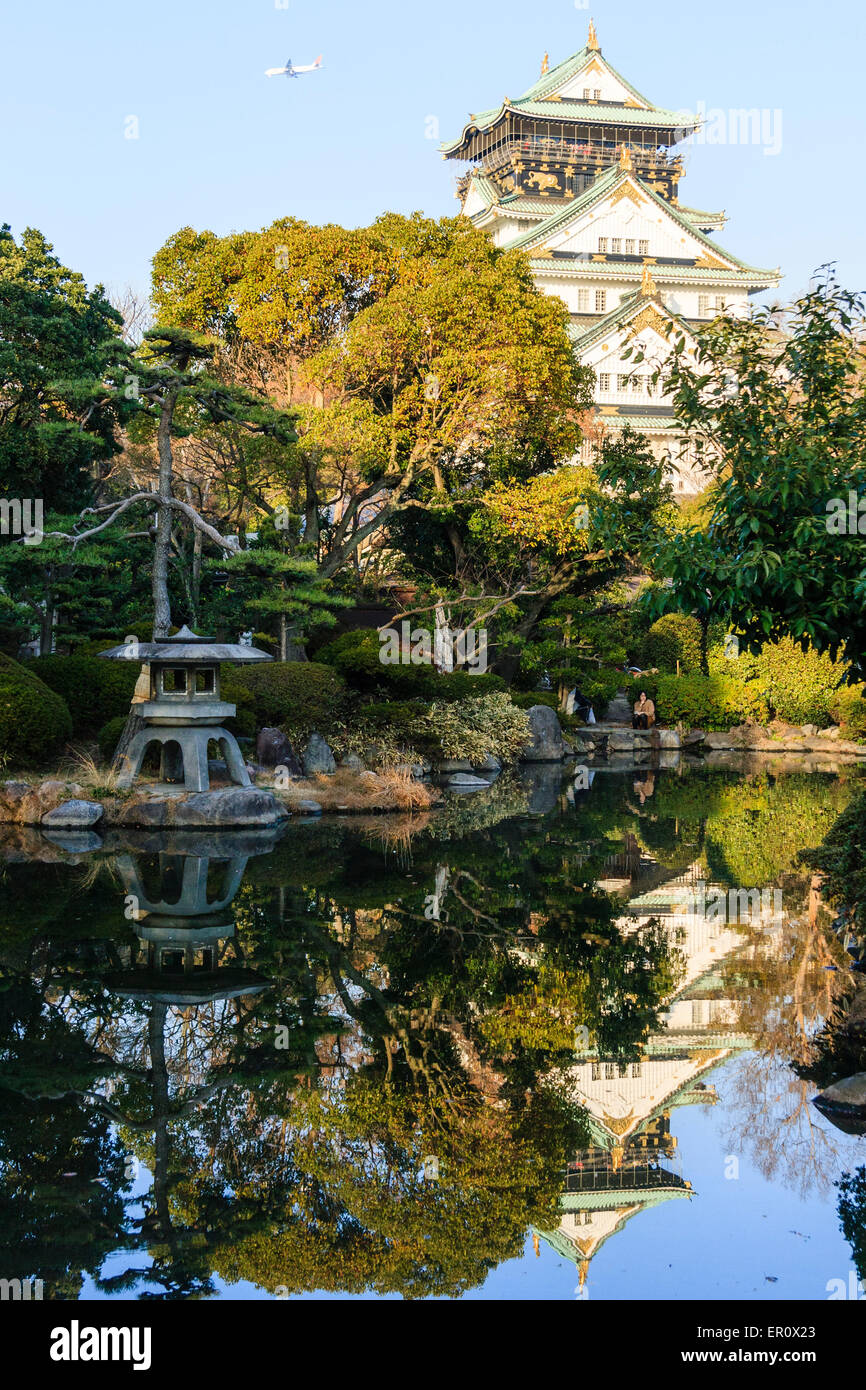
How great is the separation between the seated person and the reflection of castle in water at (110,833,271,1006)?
15504mm

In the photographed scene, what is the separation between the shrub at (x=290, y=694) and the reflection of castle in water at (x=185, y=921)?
13.6 ft

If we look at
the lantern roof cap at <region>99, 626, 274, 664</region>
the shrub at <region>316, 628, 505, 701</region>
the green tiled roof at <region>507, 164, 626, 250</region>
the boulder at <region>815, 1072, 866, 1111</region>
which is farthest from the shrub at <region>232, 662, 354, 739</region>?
the green tiled roof at <region>507, 164, 626, 250</region>

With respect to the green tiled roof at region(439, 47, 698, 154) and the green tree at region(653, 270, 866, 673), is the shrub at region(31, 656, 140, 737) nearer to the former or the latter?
the green tree at region(653, 270, 866, 673)

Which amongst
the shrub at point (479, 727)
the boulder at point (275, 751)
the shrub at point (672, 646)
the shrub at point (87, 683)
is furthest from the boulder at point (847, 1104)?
the shrub at point (672, 646)

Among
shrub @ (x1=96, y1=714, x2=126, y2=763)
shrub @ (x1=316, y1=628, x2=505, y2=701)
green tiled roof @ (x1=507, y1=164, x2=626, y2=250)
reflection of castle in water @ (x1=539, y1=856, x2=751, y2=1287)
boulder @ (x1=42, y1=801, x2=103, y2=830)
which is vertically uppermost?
green tiled roof @ (x1=507, y1=164, x2=626, y2=250)

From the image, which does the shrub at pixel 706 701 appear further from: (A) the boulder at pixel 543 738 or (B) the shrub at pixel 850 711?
(A) the boulder at pixel 543 738

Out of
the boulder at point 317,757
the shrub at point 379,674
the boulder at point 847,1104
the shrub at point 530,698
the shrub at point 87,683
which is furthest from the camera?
the shrub at point 530,698

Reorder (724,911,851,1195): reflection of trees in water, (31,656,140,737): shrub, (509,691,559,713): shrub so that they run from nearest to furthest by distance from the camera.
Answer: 1. (724,911,851,1195): reflection of trees in water
2. (31,656,140,737): shrub
3. (509,691,559,713): shrub

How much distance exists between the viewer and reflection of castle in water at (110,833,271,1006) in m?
7.77

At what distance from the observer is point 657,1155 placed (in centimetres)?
557

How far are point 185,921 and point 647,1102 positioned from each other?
4.32 meters

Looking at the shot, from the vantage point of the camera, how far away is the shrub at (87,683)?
54.3 ft

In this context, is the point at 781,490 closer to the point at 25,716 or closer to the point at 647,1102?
the point at 647,1102

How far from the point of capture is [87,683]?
16.6 m
